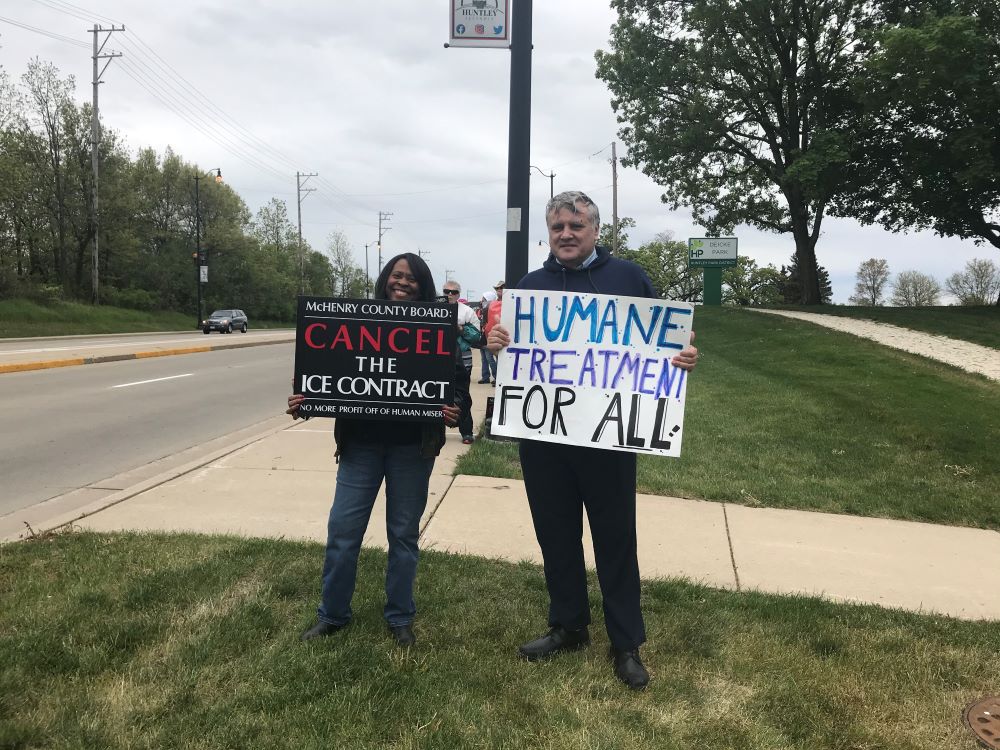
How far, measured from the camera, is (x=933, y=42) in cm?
1842

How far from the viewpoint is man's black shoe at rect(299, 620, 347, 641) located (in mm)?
3148

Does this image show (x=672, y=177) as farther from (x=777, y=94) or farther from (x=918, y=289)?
(x=918, y=289)

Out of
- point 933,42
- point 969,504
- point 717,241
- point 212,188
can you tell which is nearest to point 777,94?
point 717,241

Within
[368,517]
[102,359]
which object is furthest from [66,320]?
[368,517]

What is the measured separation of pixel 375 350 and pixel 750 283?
80.5 m

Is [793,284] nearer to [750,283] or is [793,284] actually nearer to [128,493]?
[750,283]

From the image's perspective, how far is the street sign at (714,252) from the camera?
32844 millimetres

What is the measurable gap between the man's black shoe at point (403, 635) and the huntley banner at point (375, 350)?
41.8 inches

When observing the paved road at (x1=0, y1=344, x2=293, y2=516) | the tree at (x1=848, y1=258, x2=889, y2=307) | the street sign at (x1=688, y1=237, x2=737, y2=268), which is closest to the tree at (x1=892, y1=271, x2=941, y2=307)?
the tree at (x1=848, y1=258, x2=889, y2=307)

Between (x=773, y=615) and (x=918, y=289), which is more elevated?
(x=918, y=289)

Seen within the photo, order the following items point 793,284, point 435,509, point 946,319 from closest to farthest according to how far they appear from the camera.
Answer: point 435,509, point 946,319, point 793,284

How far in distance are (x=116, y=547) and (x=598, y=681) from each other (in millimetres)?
3041

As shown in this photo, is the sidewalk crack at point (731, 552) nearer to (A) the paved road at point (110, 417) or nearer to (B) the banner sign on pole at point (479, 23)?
(B) the banner sign on pole at point (479, 23)

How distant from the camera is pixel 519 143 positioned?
6879mm
